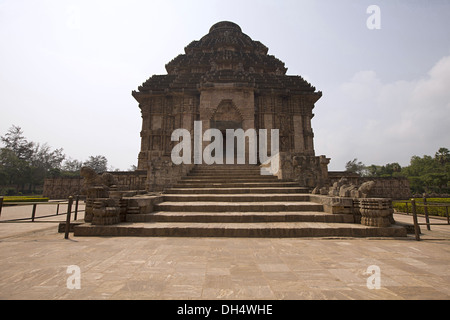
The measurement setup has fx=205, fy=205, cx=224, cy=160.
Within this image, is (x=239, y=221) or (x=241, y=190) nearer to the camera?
(x=239, y=221)

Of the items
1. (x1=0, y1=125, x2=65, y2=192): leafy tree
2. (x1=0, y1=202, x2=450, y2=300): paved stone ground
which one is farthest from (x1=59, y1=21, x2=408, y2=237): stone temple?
(x1=0, y1=125, x2=65, y2=192): leafy tree

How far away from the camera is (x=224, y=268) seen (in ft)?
9.30

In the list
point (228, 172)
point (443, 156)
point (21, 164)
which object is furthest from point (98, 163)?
point (443, 156)

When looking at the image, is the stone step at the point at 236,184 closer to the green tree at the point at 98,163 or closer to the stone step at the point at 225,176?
the stone step at the point at 225,176

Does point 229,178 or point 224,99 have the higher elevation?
point 224,99

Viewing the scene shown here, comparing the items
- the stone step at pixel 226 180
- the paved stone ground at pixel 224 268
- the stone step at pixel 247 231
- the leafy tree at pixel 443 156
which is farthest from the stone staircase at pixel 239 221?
the leafy tree at pixel 443 156

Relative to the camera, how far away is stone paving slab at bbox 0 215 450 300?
7.16 feet

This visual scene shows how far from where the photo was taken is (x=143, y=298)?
2.06m

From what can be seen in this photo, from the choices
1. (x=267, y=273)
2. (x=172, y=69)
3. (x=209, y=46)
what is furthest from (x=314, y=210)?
(x=209, y=46)

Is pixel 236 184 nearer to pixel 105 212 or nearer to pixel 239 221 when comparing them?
pixel 239 221

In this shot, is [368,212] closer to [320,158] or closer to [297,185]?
[297,185]

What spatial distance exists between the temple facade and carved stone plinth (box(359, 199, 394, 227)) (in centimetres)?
1133
